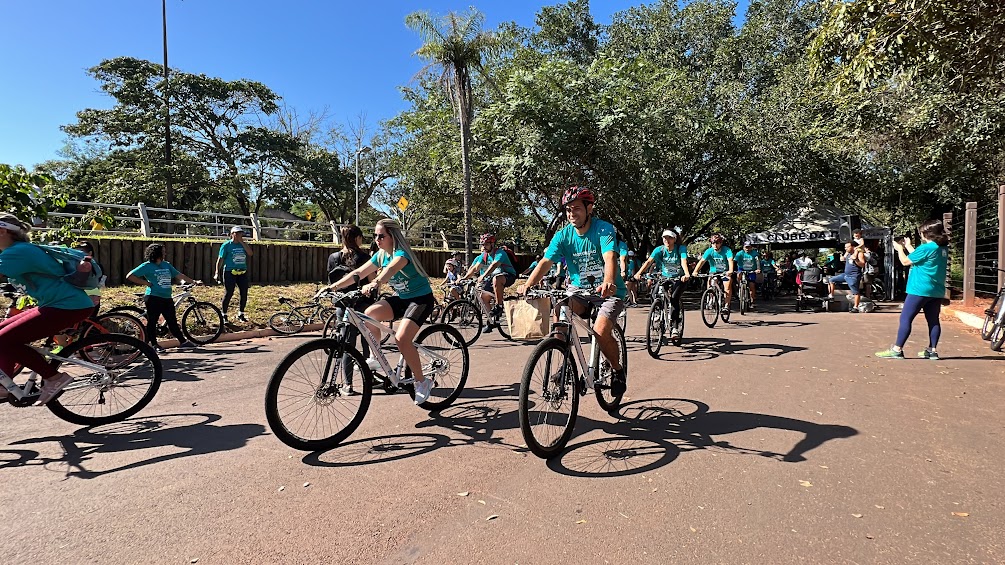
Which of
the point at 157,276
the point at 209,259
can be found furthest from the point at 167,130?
the point at 157,276

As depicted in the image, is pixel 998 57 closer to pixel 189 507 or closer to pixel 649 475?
pixel 649 475

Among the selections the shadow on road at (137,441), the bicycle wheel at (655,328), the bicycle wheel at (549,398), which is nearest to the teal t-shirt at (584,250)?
the bicycle wheel at (549,398)

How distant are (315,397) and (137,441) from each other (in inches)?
57.1

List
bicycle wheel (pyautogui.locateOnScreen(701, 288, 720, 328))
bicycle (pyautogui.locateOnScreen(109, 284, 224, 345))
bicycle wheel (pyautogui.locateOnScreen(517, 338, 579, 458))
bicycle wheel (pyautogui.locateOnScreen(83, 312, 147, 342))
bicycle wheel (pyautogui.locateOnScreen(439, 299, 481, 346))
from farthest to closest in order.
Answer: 1. bicycle wheel (pyautogui.locateOnScreen(701, 288, 720, 328))
2. bicycle wheel (pyautogui.locateOnScreen(439, 299, 481, 346))
3. bicycle (pyautogui.locateOnScreen(109, 284, 224, 345))
4. bicycle wheel (pyautogui.locateOnScreen(83, 312, 147, 342))
5. bicycle wheel (pyautogui.locateOnScreen(517, 338, 579, 458))

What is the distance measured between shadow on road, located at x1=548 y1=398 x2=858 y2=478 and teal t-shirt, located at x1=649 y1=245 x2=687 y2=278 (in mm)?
4046

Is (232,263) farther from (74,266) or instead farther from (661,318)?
(661,318)

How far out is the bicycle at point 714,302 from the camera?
36.4 ft

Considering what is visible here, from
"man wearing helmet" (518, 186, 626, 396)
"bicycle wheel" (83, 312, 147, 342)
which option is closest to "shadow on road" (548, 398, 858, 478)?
"man wearing helmet" (518, 186, 626, 396)

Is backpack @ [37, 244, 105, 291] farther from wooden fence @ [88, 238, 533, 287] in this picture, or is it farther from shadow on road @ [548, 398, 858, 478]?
wooden fence @ [88, 238, 533, 287]

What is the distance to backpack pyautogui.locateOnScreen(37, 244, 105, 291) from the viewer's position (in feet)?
14.0

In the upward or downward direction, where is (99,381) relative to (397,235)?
downward

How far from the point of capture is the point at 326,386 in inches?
160

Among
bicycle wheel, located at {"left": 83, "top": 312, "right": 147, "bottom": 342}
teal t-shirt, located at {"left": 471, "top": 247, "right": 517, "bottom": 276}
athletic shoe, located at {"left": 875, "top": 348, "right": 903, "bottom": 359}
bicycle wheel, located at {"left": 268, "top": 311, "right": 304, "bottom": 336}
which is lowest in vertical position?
athletic shoe, located at {"left": 875, "top": 348, "right": 903, "bottom": 359}

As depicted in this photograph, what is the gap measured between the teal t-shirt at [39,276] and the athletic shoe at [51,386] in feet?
1.79
